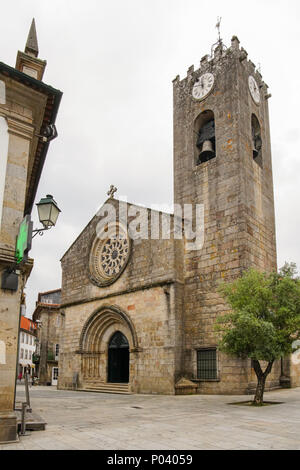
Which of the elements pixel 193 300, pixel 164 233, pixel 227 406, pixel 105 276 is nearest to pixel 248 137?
pixel 164 233

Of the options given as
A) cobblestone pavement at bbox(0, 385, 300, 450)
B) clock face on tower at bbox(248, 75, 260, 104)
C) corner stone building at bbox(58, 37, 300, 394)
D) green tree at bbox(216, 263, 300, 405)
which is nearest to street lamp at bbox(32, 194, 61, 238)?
cobblestone pavement at bbox(0, 385, 300, 450)

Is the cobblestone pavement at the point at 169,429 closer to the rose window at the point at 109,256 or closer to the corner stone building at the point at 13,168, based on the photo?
the corner stone building at the point at 13,168

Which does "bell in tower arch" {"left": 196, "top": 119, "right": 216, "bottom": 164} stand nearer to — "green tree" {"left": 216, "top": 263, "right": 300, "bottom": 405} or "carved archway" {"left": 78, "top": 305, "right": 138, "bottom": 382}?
"green tree" {"left": 216, "top": 263, "right": 300, "bottom": 405}

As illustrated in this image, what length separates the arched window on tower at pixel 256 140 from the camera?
2142cm

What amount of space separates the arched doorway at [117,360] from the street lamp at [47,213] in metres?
15.1

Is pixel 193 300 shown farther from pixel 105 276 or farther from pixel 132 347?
pixel 105 276

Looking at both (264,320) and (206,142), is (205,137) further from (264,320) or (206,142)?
(264,320)

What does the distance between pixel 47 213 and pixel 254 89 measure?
57.5 ft

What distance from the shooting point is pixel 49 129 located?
954 cm

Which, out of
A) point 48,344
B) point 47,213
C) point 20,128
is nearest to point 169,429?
point 47,213

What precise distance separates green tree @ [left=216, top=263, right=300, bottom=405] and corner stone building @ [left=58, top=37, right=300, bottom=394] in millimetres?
4016

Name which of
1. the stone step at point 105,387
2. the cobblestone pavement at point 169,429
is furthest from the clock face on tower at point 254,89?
the stone step at point 105,387

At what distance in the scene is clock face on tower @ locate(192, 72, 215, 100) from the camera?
2155 centimetres
